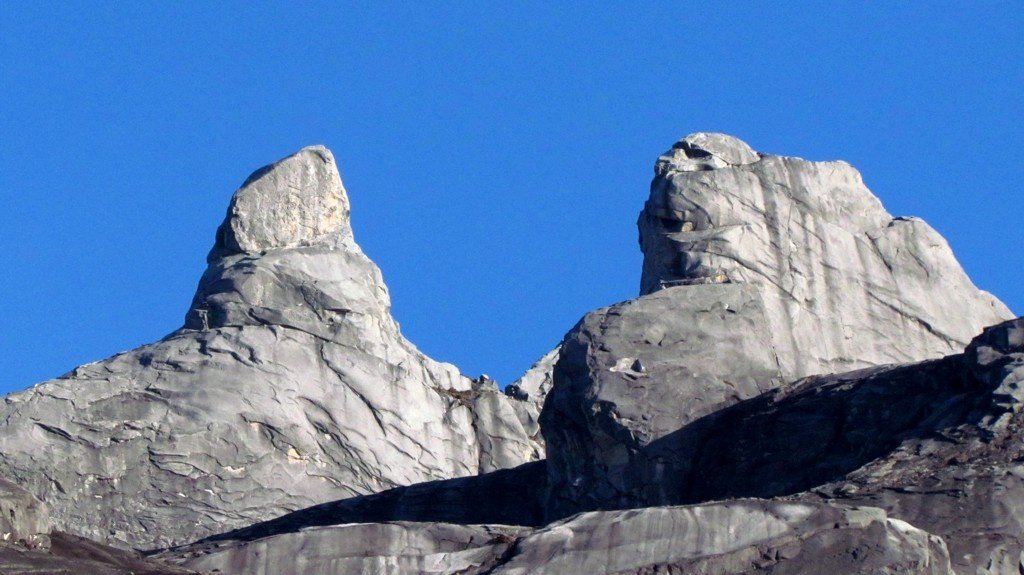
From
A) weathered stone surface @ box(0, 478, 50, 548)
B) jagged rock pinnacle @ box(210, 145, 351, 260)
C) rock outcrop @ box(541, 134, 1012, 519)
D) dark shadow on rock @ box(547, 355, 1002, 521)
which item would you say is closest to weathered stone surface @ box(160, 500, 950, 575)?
weathered stone surface @ box(0, 478, 50, 548)

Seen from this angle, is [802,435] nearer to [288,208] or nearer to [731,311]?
[731,311]

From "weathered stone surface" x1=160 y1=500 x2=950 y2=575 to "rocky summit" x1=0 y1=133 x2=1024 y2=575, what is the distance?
0.12ft

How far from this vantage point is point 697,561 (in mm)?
29703

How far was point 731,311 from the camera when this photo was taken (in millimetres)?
41531

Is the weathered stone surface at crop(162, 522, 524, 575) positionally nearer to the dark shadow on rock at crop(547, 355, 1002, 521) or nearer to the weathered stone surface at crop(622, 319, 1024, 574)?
the weathered stone surface at crop(622, 319, 1024, 574)

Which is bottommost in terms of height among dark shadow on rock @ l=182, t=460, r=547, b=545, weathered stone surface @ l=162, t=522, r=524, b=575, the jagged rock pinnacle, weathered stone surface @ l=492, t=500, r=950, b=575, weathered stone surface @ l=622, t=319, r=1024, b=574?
weathered stone surface @ l=492, t=500, r=950, b=575

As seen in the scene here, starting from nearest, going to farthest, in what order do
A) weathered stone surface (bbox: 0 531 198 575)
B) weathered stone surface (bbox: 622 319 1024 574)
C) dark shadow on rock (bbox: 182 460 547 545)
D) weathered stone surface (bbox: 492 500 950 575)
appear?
weathered stone surface (bbox: 0 531 198 575) < weathered stone surface (bbox: 492 500 950 575) < weathered stone surface (bbox: 622 319 1024 574) < dark shadow on rock (bbox: 182 460 547 545)

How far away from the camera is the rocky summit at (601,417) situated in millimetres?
30656

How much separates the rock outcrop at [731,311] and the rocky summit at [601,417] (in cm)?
5

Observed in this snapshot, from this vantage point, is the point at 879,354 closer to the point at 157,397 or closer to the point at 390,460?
the point at 390,460

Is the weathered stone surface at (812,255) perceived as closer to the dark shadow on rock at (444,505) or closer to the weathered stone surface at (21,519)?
the dark shadow on rock at (444,505)

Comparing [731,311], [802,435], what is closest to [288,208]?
[731,311]

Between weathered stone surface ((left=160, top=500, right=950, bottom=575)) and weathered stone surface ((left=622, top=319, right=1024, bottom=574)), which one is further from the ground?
weathered stone surface ((left=622, top=319, right=1024, bottom=574))

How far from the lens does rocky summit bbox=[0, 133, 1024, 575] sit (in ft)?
101
